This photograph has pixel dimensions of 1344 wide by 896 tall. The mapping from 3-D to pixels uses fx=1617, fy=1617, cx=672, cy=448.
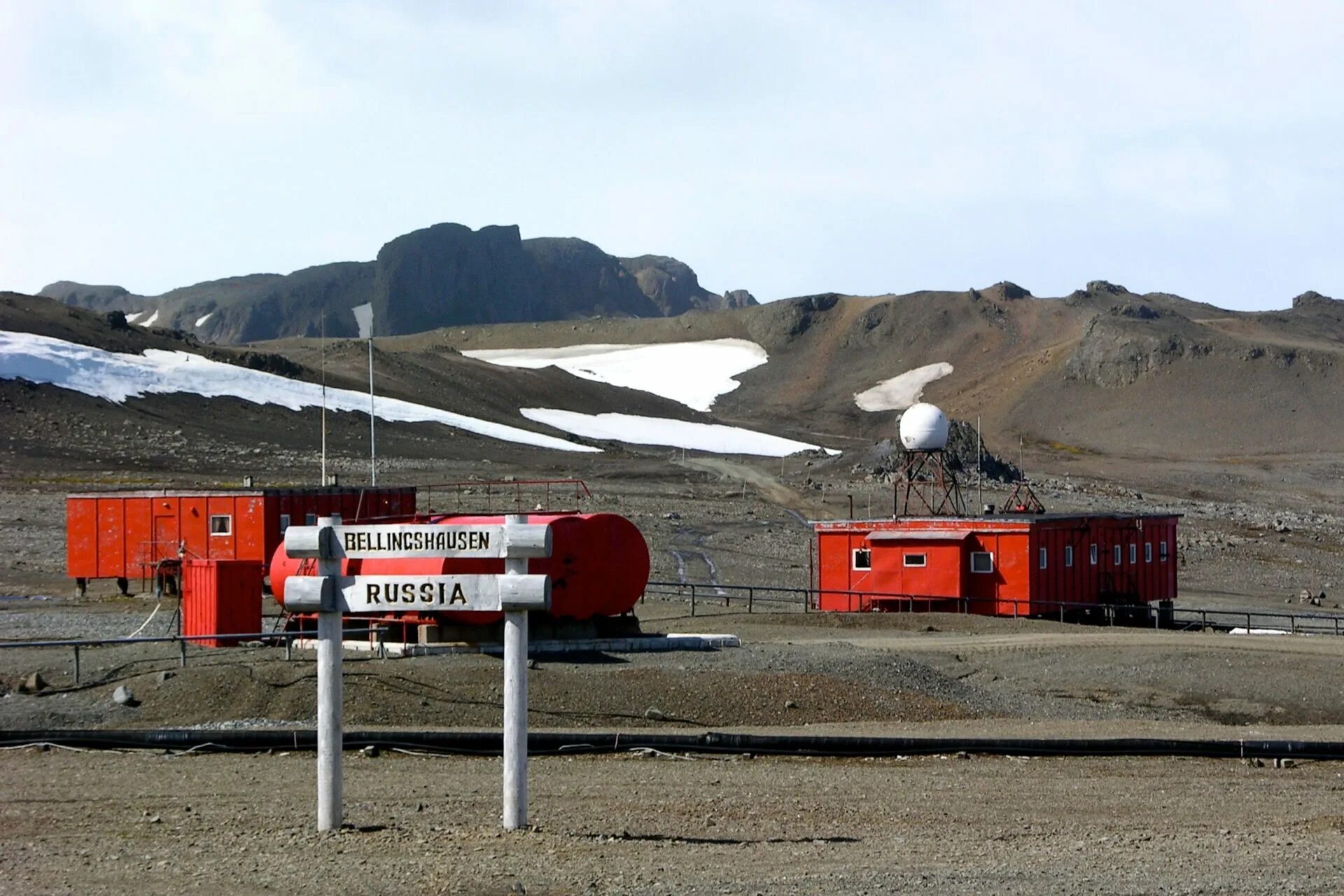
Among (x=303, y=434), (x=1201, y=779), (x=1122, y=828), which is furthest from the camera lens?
(x=303, y=434)

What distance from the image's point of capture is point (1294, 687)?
2477cm

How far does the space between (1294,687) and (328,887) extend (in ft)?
63.3

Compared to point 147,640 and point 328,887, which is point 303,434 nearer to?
point 147,640

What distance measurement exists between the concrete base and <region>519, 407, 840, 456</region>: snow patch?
232 ft

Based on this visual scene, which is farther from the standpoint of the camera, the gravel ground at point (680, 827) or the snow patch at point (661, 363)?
the snow patch at point (661, 363)

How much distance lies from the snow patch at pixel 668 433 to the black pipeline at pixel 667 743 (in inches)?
3130

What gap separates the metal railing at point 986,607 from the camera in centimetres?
3709

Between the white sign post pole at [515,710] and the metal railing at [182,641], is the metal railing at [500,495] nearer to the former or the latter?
the metal railing at [182,641]

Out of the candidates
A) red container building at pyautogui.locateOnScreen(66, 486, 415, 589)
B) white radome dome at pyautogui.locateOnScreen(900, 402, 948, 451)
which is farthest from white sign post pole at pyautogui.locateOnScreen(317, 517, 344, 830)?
white radome dome at pyautogui.locateOnScreen(900, 402, 948, 451)

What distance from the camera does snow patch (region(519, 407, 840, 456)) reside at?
331 ft

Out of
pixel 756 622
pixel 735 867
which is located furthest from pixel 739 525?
pixel 735 867

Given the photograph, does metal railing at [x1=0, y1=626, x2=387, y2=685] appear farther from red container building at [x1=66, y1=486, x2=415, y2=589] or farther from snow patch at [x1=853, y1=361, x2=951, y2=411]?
snow patch at [x1=853, y1=361, x2=951, y2=411]

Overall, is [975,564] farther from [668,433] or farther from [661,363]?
[661,363]

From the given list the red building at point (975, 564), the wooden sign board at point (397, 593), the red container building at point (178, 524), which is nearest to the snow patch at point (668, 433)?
the red building at point (975, 564)
